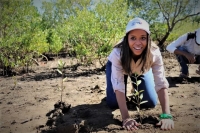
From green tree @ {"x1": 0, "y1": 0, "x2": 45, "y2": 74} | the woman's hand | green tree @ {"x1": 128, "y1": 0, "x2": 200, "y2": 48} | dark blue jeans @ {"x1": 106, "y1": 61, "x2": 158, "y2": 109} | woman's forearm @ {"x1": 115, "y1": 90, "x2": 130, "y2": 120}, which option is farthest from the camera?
green tree @ {"x1": 128, "y1": 0, "x2": 200, "y2": 48}

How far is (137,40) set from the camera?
2240 mm

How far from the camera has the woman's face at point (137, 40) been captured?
223 cm

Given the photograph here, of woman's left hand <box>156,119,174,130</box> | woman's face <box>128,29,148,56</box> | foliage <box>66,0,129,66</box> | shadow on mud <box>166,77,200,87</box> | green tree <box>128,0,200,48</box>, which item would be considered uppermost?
green tree <box>128,0,200,48</box>

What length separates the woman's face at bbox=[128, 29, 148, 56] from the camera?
7.32 ft

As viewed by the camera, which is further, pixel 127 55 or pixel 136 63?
pixel 136 63

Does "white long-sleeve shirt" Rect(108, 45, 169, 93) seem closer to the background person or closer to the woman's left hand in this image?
the woman's left hand

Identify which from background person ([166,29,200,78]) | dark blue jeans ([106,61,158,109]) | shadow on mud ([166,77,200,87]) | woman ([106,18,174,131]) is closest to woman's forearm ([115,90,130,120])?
woman ([106,18,174,131])

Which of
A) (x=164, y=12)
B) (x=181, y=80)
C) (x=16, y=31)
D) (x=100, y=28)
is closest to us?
(x=181, y=80)

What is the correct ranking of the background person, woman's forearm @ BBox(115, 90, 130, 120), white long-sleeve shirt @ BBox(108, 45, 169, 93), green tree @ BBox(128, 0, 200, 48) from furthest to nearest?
green tree @ BBox(128, 0, 200, 48) → the background person → white long-sleeve shirt @ BBox(108, 45, 169, 93) → woman's forearm @ BBox(115, 90, 130, 120)

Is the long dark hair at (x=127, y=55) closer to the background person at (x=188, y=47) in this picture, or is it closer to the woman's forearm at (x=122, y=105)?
the woman's forearm at (x=122, y=105)

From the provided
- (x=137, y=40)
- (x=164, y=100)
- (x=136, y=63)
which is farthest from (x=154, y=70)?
(x=137, y=40)

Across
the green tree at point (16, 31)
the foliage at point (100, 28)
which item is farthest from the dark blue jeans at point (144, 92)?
the green tree at point (16, 31)

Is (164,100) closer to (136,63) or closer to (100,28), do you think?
(136,63)

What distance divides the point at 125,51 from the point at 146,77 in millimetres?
896
